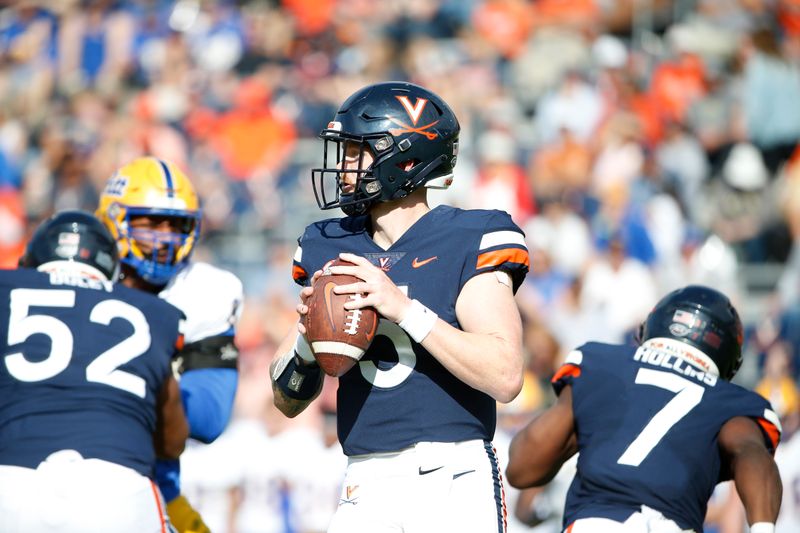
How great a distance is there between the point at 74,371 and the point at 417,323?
4.32 feet

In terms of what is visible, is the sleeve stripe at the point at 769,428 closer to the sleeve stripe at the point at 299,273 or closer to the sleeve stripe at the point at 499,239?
the sleeve stripe at the point at 499,239

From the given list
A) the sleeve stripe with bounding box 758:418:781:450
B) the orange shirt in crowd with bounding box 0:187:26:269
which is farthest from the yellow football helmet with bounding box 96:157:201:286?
the orange shirt in crowd with bounding box 0:187:26:269

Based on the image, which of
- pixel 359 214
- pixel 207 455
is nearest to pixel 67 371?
pixel 359 214

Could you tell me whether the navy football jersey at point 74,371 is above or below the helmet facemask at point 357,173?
below

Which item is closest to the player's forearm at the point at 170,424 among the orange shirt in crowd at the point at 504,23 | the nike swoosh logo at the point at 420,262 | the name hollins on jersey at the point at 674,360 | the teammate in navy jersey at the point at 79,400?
the teammate in navy jersey at the point at 79,400

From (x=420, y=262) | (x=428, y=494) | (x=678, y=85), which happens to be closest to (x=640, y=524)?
(x=428, y=494)

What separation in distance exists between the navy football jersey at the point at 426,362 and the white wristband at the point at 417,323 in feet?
0.58

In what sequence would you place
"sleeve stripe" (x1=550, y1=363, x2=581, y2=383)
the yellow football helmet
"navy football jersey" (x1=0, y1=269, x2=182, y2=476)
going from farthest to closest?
the yellow football helmet → "sleeve stripe" (x1=550, y1=363, x2=581, y2=383) → "navy football jersey" (x1=0, y1=269, x2=182, y2=476)

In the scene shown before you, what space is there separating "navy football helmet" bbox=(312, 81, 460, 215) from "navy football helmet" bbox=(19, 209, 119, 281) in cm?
110

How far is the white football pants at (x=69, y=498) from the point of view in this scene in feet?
12.0

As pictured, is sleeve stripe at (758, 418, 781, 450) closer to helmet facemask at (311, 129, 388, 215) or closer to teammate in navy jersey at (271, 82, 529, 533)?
teammate in navy jersey at (271, 82, 529, 533)

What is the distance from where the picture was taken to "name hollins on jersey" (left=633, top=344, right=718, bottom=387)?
4152 mm

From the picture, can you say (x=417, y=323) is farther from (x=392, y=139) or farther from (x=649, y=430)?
(x=649, y=430)

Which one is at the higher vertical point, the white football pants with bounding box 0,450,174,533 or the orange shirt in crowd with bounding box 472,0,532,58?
the orange shirt in crowd with bounding box 472,0,532,58
